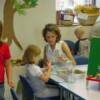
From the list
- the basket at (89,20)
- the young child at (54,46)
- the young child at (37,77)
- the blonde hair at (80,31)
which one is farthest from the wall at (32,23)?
the young child at (37,77)

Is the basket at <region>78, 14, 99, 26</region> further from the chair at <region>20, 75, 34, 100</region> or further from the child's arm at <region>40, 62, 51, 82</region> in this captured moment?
the chair at <region>20, 75, 34, 100</region>

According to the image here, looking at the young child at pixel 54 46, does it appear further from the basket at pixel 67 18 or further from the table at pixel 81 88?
the basket at pixel 67 18

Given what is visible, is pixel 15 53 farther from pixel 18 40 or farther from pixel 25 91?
pixel 25 91

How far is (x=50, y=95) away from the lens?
2.93 metres

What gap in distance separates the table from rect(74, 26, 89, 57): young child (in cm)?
165

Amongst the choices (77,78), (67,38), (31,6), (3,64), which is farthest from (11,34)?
(77,78)

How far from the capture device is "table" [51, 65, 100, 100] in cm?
230

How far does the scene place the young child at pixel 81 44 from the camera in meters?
4.46

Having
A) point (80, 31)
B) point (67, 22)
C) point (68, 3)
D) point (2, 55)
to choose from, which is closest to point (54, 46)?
point (2, 55)

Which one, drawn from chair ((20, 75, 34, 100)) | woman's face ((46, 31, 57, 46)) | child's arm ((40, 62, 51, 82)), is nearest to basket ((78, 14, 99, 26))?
woman's face ((46, 31, 57, 46))

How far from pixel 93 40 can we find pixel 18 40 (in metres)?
2.17

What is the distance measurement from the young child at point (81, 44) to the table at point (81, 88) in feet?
5.43

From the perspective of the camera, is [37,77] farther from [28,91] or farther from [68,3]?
[68,3]

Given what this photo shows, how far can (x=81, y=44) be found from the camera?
4512 millimetres
